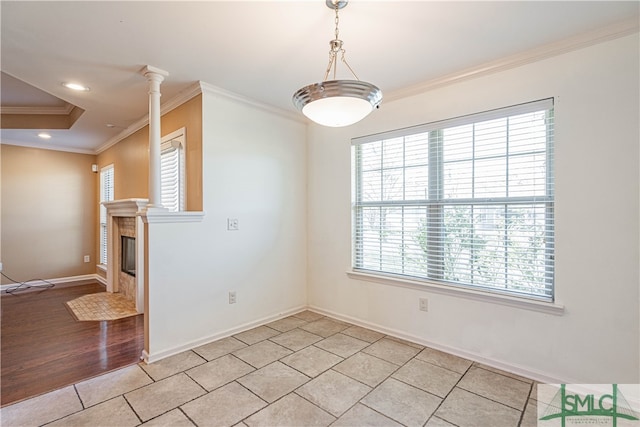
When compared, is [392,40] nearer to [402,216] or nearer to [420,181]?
[420,181]

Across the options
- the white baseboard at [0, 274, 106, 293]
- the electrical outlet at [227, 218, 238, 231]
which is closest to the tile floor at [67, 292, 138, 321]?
the white baseboard at [0, 274, 106, 293]

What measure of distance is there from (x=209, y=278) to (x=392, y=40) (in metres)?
2.58

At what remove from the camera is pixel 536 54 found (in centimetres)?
229

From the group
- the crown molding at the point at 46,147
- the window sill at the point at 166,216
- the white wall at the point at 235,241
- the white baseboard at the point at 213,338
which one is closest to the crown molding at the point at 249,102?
the white wall at the point at 235,241

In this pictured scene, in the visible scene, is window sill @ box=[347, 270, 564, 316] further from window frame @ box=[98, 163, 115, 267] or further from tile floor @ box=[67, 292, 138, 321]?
window frame @ box=[98, 163, 115, 267]

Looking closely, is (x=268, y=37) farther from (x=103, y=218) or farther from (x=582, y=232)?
(x=103, y=218)

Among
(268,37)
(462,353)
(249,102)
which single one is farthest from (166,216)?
(462,353)

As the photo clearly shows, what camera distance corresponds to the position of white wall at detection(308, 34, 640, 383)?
1987 mm

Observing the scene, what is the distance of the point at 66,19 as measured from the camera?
1.95 metres

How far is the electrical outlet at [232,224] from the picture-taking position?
317cm

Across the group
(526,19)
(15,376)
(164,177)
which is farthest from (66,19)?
(526,19)

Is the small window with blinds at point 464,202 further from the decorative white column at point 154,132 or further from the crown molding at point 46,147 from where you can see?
the crown molding at point 46,147

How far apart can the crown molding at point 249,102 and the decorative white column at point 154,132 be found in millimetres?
387

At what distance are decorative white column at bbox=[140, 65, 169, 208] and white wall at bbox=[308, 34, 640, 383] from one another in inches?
98.2
